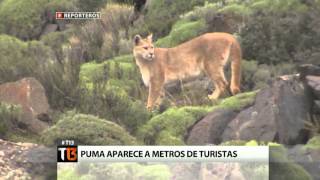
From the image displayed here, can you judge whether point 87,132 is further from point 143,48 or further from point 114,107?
point 143,48

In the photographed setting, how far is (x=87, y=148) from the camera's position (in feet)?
69.8

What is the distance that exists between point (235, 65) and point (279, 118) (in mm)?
1668

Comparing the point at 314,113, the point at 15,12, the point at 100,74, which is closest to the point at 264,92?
the point at 314,113

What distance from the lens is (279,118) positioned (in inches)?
870

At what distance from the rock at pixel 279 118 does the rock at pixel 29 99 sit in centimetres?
330

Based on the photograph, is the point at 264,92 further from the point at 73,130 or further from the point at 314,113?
the point at 73,130

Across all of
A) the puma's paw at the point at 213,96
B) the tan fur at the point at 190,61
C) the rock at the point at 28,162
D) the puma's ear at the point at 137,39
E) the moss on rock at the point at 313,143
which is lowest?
the rock at the point at 28,162

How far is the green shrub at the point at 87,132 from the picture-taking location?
21500mm

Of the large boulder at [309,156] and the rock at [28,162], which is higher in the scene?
the large boulder at [309,156]

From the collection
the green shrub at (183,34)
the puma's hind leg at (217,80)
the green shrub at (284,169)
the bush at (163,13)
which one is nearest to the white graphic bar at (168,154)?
the green shrub at (284,169)

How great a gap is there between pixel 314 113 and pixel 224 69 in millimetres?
2046

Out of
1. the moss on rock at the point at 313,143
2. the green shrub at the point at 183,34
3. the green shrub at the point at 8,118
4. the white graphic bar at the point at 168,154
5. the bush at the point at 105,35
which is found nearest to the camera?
the white graphic bar at the point at 168,154

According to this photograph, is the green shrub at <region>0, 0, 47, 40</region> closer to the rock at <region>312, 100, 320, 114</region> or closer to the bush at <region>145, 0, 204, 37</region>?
the bush at <region>145, 0, 204, 37</region>

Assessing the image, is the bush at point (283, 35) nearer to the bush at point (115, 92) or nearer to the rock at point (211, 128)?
the rock at point (211, 128)
